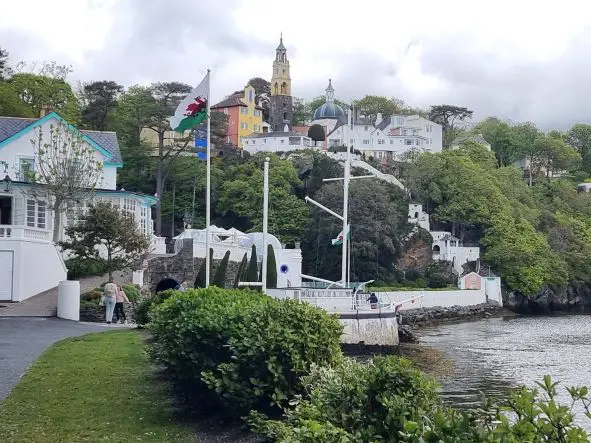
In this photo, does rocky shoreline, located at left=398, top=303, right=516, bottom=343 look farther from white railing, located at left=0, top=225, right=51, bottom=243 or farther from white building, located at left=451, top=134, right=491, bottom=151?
white building, located at left=451, top=134, right=491, bottom=151

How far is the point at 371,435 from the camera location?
804 centimetres

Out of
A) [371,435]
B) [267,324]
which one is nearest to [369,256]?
[267,324]

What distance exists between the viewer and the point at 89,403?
14477 mm

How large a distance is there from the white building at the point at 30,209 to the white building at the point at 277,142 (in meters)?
52.8

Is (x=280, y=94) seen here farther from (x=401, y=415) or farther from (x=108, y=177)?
(x=401, y=415)

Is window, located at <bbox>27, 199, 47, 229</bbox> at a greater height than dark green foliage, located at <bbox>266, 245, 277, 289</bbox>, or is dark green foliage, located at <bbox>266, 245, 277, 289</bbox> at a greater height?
window, located at <bbox>27, 199, 47, 229</bbox>

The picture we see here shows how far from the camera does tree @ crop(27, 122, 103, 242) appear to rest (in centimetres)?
4050

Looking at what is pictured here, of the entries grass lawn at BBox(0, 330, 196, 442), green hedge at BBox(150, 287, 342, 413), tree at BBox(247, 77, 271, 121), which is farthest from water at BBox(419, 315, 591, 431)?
tree at BBox(247, 77, 271, 121)

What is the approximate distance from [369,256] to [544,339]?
2349 centimetres

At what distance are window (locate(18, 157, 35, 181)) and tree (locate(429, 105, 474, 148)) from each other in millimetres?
103213

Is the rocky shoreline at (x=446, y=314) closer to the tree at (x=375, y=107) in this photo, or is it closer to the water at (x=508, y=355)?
the water at (x=508, y=355)

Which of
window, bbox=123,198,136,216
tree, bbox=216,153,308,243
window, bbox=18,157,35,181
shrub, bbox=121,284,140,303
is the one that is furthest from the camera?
tree, bbox=216,153,308,243

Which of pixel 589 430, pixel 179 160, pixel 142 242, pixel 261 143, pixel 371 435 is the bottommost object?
pixel 589 430

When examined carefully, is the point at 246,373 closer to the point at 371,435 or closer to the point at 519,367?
the point at 371,435
